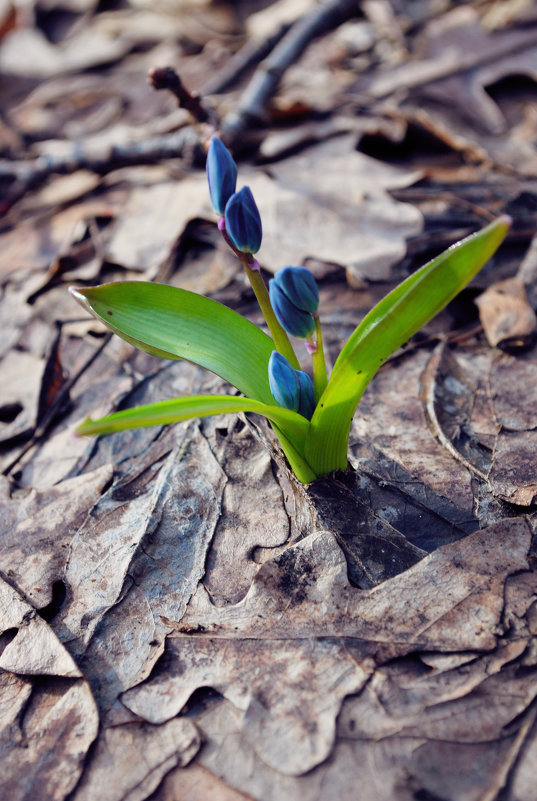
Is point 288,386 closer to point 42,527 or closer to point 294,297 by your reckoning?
point 294,297

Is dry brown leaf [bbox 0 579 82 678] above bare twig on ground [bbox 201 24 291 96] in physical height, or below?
below

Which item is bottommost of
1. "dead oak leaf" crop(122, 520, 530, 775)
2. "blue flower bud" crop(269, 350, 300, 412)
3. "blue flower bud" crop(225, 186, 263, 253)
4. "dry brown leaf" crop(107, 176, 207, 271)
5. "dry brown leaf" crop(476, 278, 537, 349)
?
"dry brown leaf" crop(476, 278, 537, 349)

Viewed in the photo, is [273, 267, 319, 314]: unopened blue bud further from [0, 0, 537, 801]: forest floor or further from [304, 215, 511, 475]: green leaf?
[0, 0, 537, 801]: forest floor

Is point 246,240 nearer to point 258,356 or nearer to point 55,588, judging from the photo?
point 258,356

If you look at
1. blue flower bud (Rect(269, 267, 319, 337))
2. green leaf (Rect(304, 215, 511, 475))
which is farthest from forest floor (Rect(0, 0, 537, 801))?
blue flower bud (Rect(269, 267, 319, 337))

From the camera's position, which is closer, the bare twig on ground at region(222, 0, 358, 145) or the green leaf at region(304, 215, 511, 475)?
the green leaf at region(304, 215, 511, 475)

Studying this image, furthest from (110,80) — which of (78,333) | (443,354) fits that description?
(443,354)

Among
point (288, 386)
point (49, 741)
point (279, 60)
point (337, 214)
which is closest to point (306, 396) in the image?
point (288, 386)
